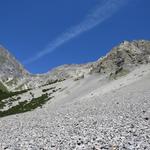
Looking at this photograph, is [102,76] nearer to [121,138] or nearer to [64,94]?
[64,94]

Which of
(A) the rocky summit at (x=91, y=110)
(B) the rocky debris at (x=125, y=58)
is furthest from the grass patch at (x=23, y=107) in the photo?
(B) the rocky debris at (x=125, y=58)

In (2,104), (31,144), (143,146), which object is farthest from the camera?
(2,104)

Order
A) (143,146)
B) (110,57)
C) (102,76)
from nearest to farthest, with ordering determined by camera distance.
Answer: (143,146)
(102,76)
(110,57)

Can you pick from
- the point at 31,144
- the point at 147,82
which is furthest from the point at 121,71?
the point at 31,144

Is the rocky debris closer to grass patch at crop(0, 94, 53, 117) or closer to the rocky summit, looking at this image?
the rocky summit

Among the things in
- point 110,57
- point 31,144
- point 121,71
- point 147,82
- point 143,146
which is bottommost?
point 143,146

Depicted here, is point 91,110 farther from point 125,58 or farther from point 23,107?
point 125,58

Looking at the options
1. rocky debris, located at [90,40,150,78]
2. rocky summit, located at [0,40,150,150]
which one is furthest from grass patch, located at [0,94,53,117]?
rocky debris, located at [90,40,150,78]

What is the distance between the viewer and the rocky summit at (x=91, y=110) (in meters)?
22.4

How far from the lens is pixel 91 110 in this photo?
44625 mm

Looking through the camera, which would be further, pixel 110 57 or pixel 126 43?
pixel 126 43

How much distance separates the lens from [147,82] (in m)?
70.4

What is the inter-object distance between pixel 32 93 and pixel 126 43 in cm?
4101

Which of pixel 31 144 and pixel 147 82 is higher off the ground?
pixel 147 82
